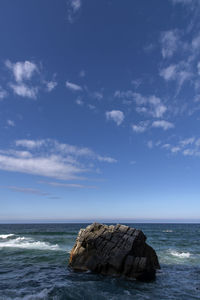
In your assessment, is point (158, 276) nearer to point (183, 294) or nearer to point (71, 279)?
point (183, 294)

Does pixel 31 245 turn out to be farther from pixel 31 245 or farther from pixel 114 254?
pixel 114 254

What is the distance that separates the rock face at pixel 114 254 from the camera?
52.9ft

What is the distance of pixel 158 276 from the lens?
17188 mm

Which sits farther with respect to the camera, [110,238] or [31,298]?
[110,238]

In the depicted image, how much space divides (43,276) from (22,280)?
1.83m

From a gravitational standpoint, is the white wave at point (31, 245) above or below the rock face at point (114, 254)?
below

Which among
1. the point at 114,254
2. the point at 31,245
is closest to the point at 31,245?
the point at 31,245

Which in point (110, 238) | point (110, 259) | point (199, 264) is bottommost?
point (199, 264)

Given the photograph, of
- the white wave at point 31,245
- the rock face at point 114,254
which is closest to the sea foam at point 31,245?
the white wave at point 31,245

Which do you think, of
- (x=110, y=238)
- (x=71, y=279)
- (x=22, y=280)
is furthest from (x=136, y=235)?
(x=22, y=280)

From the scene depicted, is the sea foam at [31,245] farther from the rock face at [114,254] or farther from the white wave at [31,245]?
the rock face at [114,254]

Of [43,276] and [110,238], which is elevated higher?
[110,238]

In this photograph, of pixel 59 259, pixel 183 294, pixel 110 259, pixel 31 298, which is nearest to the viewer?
pixel 31 298

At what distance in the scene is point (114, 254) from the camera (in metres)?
17.0
